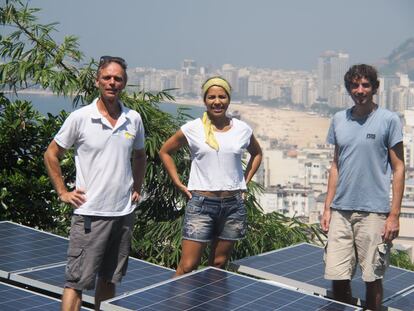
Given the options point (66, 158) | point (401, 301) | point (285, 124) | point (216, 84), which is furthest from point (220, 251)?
point (285, 124)

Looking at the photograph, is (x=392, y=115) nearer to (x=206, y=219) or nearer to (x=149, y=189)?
(x=206, y=219)

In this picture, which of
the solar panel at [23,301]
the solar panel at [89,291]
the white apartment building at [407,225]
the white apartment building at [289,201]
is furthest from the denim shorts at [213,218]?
the white apartment building at [289,201]

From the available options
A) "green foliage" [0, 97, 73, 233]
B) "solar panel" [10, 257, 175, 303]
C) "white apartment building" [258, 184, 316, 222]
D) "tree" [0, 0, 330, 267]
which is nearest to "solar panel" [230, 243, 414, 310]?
"solar panel" [10, 257, 175, 303]

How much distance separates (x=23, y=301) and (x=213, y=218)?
917mm

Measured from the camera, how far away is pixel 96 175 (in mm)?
3213

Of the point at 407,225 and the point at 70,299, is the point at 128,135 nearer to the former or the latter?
the point at 70,299

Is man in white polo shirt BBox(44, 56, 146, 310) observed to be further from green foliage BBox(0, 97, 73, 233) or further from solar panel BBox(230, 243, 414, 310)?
green foliage BBox(0, 97, 73, 233)

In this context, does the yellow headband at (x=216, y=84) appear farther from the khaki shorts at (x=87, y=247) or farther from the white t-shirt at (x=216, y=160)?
the khaki shorts at (x=87, y=247)

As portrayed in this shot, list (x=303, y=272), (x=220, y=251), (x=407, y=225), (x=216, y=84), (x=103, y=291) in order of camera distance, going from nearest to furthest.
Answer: (x=103, y=291) → (x=216, y=84) → (x=220, y=251) → (x=303, y=272) → (x=407, y=225)

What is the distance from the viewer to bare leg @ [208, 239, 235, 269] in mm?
3969

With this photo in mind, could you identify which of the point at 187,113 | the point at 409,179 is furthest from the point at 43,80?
the point at 409,179

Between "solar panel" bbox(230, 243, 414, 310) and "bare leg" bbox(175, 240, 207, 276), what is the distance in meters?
0.48

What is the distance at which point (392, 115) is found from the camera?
361 cm

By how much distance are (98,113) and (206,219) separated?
0.87m
